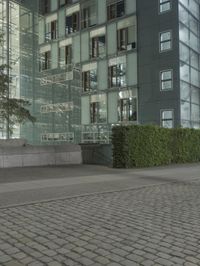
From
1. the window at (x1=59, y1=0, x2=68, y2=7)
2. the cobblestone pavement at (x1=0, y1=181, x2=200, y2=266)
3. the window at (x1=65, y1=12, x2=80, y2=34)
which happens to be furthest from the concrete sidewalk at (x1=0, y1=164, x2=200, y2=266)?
the window at (x1=59, y1=0, x2=68, y2=7)

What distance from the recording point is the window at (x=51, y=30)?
1454 inches

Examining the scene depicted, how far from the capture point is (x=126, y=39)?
31578mm

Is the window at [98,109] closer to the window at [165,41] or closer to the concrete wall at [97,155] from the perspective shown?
the window at [165,41]

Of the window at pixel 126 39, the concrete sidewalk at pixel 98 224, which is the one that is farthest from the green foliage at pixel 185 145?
the concrete sidewalk at pixel 98 224

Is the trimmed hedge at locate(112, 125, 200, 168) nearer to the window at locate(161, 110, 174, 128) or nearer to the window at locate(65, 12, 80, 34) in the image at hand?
the window at locate(161, 110, 174, 128)

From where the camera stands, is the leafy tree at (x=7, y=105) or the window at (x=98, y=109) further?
the window at (x=98, y=109)

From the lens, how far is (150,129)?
20125 mm

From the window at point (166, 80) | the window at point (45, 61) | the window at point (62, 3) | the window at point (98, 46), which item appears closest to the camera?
the window at point (166, 80)

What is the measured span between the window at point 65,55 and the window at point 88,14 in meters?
2.44

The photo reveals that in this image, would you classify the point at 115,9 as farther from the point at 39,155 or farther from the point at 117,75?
the point at 39,155

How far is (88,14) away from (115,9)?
3.10 meters

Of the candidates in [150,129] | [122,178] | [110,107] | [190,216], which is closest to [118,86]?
[110,107]

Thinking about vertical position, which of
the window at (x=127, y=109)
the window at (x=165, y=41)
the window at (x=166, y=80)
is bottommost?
the window at (x=127, y=109)

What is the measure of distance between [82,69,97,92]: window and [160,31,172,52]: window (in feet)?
21.3
